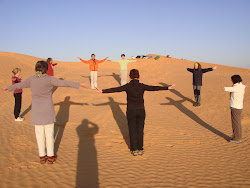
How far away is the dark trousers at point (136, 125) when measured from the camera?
554 cm

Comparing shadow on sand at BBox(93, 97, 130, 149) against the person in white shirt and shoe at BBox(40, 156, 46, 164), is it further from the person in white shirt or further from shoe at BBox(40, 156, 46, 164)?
the person in white shirt

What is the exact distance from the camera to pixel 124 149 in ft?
21.0

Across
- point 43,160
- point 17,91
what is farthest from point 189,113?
point 17,91

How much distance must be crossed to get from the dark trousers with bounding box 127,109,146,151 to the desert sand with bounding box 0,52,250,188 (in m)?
0.46

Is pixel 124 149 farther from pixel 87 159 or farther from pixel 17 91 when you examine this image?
pixel 17 91

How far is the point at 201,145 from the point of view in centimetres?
682

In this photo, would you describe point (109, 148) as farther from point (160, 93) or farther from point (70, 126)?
point (160, 93)

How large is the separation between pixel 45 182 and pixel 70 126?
4.50m

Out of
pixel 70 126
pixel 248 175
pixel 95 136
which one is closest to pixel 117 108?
pixel 70 126

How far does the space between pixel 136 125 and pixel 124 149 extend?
114cm

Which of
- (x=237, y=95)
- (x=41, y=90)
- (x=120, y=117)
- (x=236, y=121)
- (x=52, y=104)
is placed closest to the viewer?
(x=41, y=90)

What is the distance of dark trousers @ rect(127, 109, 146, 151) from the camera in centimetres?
554

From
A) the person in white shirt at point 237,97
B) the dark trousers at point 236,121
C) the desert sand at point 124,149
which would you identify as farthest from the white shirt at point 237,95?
the desert sand at point 124,149

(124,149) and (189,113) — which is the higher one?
(189,113)
